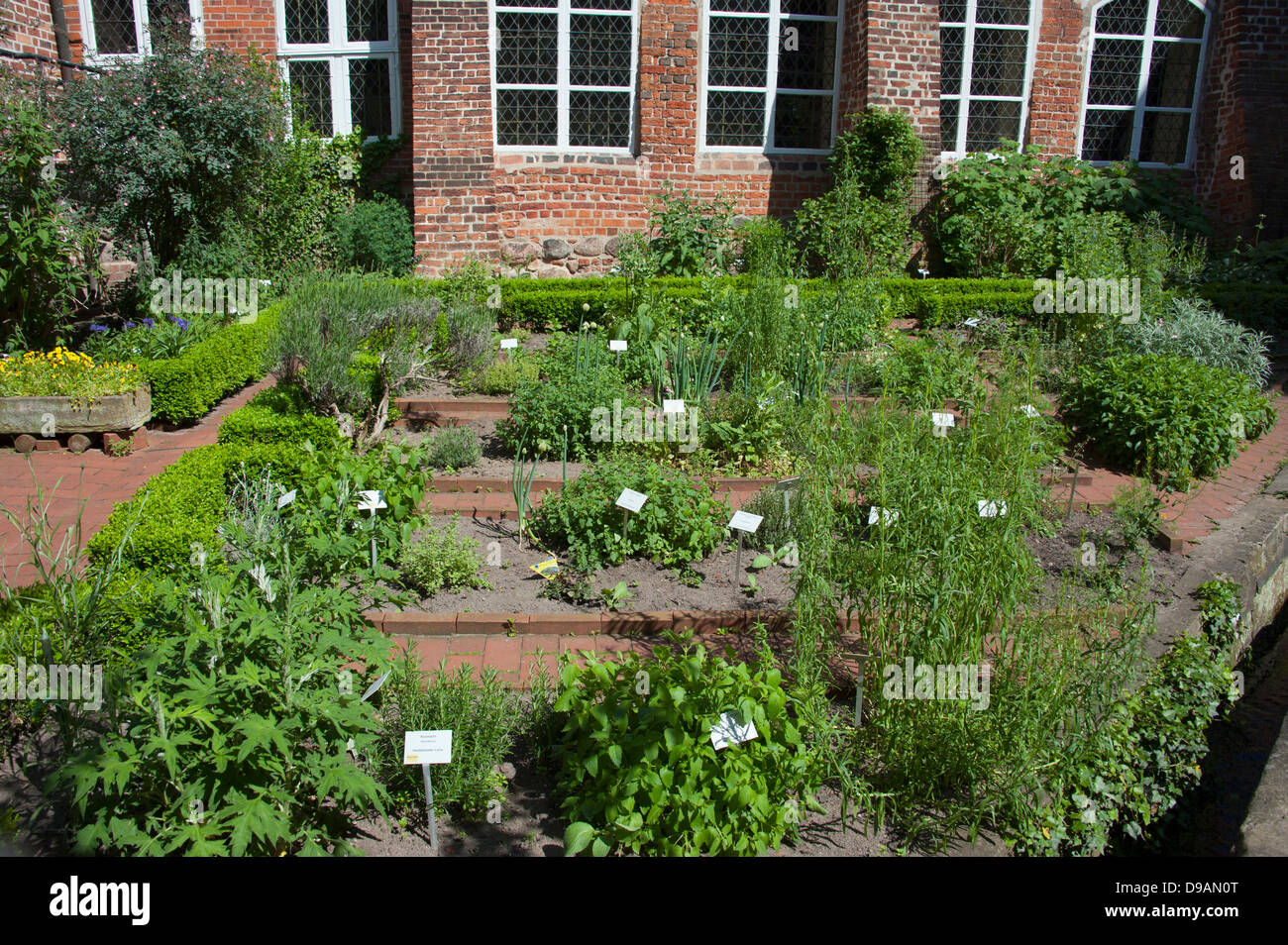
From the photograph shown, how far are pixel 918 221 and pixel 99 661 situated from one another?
11.0 metres

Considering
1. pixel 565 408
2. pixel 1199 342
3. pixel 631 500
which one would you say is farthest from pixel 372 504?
pixel 1199 342

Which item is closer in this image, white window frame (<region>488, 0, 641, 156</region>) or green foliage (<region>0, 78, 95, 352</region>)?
green foliage (<region>0, 78, 95, 352</region>)

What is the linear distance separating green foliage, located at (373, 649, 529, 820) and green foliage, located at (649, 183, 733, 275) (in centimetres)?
772

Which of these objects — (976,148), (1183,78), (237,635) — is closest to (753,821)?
(237,635)

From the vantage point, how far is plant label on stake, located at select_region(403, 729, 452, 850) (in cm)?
315

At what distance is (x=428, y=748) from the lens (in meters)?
3.17

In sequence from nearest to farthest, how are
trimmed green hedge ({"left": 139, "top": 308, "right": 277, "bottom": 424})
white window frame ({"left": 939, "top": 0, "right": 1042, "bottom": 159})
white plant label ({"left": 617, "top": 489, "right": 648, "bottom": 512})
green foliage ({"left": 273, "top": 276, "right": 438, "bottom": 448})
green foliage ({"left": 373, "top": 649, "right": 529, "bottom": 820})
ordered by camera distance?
green foliage ({"left": 373, "top": 649, "right": 529, "bottom": 820})
white plant label ({"left": 617, "top": 489, "right": 648, "bottom": 512})
green foliage ({"left": 273, "top": 276, "right": 438, "bottom": 448})
trimmed green hedge ({"left": 139, "top": 308, "right": 277, "bottom": 424})
white window frame ({"left": 939, "top": 0, "right": 1042, "bottom": 159})

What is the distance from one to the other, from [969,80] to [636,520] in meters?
10.1

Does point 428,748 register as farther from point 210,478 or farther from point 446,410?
point 446,410

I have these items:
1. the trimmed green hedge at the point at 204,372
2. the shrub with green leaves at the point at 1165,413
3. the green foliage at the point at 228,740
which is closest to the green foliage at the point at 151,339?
the trimmed green hedge at the point at 204,372

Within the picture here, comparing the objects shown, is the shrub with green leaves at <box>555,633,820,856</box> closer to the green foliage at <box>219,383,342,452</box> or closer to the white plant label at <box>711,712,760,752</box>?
the white plant label at <box>711,712,760,752</box>

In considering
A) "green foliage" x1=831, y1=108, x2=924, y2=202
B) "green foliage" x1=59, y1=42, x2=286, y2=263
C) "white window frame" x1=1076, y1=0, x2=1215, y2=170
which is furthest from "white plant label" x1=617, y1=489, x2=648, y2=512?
"white window frame" x1=1076, y1=0, x2=1215, y2=170

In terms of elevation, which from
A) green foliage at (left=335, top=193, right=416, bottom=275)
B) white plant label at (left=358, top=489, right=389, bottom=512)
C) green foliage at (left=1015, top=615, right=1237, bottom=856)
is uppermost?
green foliage at (left=335, top=193, right=416, bottom=275)

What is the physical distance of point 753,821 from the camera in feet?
10.3
